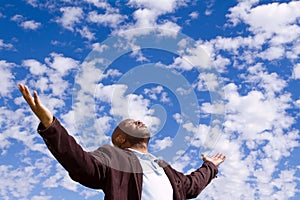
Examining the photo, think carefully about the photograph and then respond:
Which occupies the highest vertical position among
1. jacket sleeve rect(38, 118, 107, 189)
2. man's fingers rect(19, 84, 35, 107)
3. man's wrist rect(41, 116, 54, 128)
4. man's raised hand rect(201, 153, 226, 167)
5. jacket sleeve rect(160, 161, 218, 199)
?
man's raised hand rect(201, 153, 226, 167)

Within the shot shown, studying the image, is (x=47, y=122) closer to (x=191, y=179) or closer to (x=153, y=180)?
(x=153, y=180)

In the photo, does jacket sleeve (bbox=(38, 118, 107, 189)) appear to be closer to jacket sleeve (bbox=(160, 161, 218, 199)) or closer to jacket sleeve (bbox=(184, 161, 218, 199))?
jacket sleeve (bbox=(160, 161, 218, 199))

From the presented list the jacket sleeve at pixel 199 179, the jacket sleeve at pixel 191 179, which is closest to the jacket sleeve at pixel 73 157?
the jacket sleeve at pixel 191 179

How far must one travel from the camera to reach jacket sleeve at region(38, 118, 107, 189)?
480 cm

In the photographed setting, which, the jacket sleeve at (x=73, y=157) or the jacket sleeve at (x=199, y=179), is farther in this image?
the jacket sleeve at (x=199, y=179)

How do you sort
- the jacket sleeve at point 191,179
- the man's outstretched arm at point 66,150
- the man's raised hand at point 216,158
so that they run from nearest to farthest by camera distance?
the man's outstretched arm at point 66,150, the jacket sleeve at point 191,179, the man's raised hand at point 216,158

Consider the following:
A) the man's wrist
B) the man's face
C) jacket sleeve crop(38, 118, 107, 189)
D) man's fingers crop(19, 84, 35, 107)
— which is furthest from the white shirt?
man's fingers crop(19, 84, 35, 107)

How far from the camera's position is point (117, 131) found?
20.3ft

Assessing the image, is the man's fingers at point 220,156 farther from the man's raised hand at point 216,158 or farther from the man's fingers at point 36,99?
the man's fingers at point 36,99

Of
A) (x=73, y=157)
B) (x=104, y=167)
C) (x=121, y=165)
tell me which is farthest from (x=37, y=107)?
(x=121, y=165)

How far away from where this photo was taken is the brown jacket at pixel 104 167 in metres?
4.88

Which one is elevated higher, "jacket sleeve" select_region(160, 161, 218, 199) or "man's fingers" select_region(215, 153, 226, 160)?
"man's fingers" select_region(215, 153, 226, 160)

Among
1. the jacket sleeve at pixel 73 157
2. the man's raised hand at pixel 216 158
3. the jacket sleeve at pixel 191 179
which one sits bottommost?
the jacket sleeve at pixel 73 157

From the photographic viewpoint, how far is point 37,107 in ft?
15.0
